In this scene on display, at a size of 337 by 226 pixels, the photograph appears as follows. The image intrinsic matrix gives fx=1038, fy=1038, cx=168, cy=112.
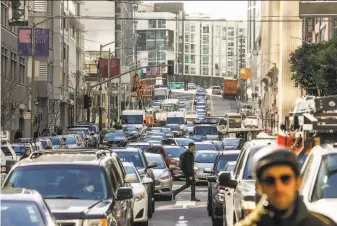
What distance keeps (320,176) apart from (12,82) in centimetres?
5660

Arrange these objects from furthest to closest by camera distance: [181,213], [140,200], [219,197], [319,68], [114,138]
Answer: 1. [114,138]
2. [319,68]
3. [181,213]
4. [219,197]
5. [140,200]

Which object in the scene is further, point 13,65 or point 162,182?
point 13,65

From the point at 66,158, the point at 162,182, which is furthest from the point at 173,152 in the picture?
the point at 66,158

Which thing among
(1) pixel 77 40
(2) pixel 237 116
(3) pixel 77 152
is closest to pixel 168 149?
(3) pixel 77 152

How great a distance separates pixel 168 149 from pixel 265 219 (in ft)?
128

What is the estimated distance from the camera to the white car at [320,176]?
10102 mm

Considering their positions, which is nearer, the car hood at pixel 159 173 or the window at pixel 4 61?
the car hood at pixel 159 173

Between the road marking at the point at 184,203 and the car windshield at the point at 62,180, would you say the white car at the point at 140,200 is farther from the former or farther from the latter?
the road marking at the point at 184,203

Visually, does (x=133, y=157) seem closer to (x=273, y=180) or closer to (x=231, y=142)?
(x=273, y=180)

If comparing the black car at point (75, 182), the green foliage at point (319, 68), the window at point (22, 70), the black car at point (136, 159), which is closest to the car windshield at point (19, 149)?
the black car at point (136, 159)

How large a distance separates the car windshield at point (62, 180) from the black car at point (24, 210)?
3145 millimetres

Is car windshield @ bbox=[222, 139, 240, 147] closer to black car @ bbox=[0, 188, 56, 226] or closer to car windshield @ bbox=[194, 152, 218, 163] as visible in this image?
car windshield @ bbox=[194, 152, 218, 163]

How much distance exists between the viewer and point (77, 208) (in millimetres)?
13070

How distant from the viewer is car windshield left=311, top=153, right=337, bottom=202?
33.2ft
